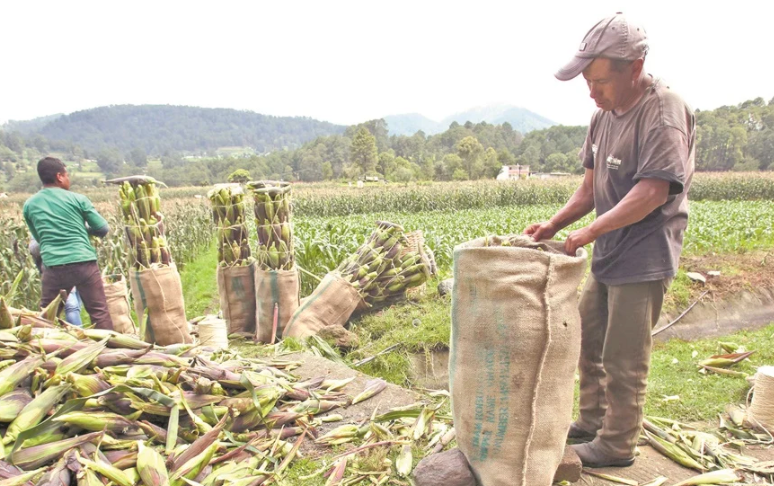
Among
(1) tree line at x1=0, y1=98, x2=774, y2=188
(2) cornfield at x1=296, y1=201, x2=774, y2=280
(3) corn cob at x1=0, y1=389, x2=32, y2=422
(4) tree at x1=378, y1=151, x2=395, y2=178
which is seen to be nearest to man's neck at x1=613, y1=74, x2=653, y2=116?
(3) corn cob at x1=0, y1=389, x2=32, y2=422

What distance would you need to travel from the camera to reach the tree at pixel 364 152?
62219 millimetres

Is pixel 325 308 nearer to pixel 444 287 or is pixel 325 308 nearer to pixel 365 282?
pixel 365 282

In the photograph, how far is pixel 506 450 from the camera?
2.04 metres

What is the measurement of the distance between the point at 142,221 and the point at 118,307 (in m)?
1.57

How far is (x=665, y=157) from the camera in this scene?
2.01 metres

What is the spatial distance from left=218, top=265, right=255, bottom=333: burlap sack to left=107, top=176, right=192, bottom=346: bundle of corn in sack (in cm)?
61

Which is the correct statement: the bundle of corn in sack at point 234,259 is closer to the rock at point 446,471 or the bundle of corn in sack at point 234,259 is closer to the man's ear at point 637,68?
the rock at point 446,471

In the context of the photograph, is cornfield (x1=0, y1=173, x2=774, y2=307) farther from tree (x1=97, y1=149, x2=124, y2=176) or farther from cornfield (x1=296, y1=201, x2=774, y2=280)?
tree (x1=97, y1=149, x2=124, y2=176)

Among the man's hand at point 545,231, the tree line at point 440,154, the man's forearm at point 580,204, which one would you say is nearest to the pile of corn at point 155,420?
the man's hand at point 545,231

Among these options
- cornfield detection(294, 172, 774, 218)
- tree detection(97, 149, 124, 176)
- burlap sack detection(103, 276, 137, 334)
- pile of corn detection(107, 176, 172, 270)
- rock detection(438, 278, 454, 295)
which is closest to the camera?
pile of corn detection(107, 176, 172, 270)

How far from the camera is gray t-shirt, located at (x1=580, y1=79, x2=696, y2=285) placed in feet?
6.67

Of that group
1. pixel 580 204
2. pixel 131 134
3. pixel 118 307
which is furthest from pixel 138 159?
A: pixel 580 204

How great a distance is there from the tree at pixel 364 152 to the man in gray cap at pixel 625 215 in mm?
60116

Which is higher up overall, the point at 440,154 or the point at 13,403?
the point at 440,154
